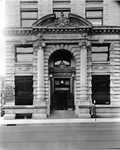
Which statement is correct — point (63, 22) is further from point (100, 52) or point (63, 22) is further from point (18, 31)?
point (100, 52)

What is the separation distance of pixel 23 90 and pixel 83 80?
6999 mm

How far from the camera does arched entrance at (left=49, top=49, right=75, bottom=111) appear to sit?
23.6 m

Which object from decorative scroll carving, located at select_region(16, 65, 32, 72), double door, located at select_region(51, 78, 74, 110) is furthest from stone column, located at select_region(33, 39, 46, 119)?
double door, located at select_region(51, 78, 74, 110)

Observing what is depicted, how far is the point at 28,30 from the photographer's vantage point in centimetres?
2236

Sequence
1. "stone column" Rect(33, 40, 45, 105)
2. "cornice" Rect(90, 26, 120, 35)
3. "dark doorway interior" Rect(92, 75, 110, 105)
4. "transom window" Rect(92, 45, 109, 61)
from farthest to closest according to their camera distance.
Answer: "transom window" Rect(92, 45, 109, 61) → "dark doorway interior" Rect(92, 75, 110, 105) → "cornice" Rect(90, 26, 120, 35) → "stone column" Rect(33, 40, 45, 105)

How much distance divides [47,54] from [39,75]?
262 cm

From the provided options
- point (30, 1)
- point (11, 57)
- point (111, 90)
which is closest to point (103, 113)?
point (111, 90)

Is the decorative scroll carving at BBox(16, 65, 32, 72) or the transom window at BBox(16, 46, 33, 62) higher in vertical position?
the transom window at BBox(16, 46, 33, 62)

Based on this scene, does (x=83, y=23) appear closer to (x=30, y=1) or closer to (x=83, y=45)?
(x=83, y=45)

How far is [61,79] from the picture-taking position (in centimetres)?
2420

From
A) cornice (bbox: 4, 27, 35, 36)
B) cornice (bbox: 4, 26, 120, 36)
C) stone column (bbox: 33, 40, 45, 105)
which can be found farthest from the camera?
cornice (bbox: 4, 27, 35, 36)

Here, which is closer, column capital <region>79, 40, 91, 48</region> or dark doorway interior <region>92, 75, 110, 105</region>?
column capital <region>79, 40, 91, 48</region>

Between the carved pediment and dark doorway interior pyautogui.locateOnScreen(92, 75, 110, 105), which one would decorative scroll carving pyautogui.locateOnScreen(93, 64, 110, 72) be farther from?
the carved pediment

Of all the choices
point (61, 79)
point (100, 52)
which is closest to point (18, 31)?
point (61, 79)
